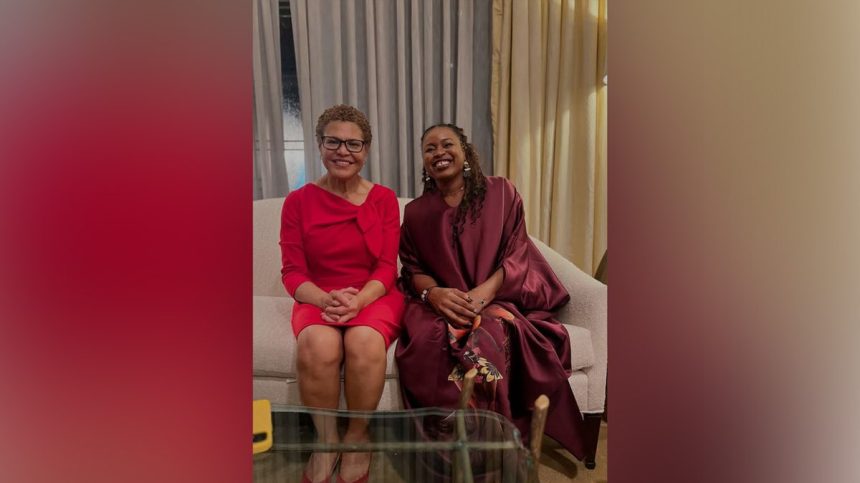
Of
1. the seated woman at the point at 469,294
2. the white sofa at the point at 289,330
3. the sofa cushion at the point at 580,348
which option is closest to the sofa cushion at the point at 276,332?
the white sofa at the point at 289,330

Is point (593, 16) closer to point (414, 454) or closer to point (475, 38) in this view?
point (475, 38)

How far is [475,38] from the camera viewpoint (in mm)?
541

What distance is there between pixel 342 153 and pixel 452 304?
0.24 metres

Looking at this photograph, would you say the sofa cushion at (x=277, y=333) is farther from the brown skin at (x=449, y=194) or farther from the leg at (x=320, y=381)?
the brown skin at (x=449, y=194)

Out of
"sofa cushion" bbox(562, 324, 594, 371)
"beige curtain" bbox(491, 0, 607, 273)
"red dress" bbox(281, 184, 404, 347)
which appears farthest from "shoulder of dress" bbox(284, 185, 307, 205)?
"sofa cushion" bbox(562, 324, 594, 371)

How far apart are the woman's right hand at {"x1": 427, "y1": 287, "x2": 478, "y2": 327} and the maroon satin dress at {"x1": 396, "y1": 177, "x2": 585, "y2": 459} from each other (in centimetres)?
1

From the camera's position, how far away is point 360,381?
54 centimetres

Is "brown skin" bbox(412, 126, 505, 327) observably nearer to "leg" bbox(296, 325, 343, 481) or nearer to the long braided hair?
the long braided hair

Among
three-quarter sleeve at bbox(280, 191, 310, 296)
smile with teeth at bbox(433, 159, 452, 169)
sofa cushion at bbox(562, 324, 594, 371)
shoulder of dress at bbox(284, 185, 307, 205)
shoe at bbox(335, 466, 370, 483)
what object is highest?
smile with teeth at bbox(433, 159, 452, 169)

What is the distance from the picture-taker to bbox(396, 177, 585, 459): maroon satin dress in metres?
0.61

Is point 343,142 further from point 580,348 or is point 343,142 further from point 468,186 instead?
point 580,348

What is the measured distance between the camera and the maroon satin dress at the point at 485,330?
24.2 inches
